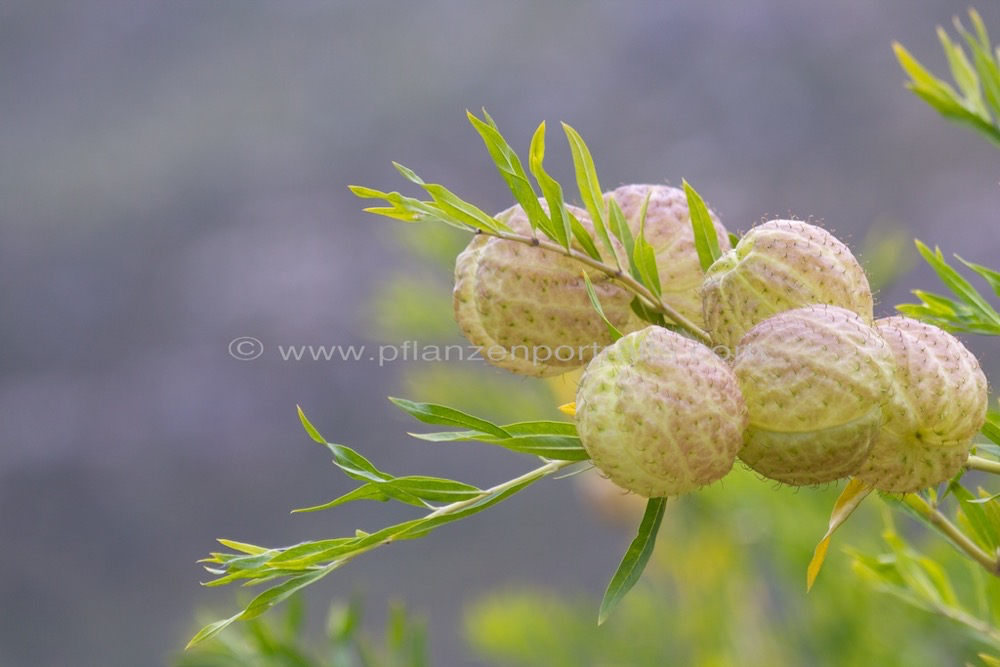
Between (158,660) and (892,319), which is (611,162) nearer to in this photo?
(158,660)

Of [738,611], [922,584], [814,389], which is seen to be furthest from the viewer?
[738,611]

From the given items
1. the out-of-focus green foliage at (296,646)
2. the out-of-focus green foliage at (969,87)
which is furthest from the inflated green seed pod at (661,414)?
the out-of-focus green foliage at (296,646)

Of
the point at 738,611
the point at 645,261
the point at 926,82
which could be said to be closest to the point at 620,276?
the point at 645,261

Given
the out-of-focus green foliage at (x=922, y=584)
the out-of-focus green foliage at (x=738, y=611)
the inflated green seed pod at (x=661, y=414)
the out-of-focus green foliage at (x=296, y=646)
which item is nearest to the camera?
the inflated green seed pod at (x=661, y=414)

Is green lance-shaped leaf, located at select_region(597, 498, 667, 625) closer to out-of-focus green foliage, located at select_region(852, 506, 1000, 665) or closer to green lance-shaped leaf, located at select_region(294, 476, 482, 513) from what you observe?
green lance-shaped leaf, located at select_region(294, 476, 482, 513)

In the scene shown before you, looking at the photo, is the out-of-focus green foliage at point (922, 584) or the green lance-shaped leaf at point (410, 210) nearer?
the green lance-shaped leaf at point (410, 210)

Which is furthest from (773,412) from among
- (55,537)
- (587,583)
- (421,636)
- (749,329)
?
(55,537)

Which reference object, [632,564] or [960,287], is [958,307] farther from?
[632,564]

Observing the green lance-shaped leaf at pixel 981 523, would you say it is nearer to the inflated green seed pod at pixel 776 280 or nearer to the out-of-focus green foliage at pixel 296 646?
the inflated green seed pod at pixel 776 280
